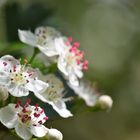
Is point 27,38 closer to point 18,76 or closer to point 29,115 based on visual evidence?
point 18,76

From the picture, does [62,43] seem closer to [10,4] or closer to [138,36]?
[10,4]

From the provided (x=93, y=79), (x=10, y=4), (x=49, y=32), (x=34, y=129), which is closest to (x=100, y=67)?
(x=93, y=79)

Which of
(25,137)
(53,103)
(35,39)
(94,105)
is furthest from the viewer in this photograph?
(94,105)

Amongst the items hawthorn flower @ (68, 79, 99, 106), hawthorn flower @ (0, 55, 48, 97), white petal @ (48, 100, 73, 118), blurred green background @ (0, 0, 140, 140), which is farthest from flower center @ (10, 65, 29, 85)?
blurred green background @ (0, 0, 140, 140)

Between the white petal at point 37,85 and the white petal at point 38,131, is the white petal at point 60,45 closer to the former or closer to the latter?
the white petal at point 37,85

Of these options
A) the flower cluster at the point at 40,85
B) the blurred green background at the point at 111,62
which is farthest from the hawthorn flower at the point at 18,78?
the blurred green background at the point at 111,62

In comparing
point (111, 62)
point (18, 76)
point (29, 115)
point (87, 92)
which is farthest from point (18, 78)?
point (111, 62)
